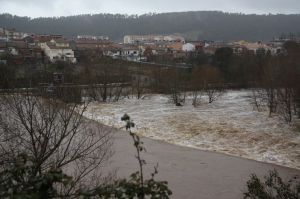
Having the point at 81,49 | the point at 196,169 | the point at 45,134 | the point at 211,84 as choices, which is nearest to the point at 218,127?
the point at 196,169

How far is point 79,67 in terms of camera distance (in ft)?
158

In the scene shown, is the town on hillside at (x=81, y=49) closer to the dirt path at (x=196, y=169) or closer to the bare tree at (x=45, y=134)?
the dirt path at (x=196, y=169)

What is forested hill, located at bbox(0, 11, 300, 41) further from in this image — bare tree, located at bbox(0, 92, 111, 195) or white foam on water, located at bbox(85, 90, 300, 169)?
bare tree, located at bbox(0, 92, 111, 195)

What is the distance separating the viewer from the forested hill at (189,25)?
173875 mm

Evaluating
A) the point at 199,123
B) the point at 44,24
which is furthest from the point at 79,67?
the point at 44,24

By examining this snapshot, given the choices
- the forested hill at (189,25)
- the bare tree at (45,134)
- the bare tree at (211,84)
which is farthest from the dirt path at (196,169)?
the forested hill at (189,25)

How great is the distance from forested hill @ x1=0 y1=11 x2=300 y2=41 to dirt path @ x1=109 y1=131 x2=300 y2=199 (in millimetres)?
151658

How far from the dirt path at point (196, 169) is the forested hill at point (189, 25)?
151658 millimetres

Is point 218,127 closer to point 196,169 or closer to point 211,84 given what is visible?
point 196,169

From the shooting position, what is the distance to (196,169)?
1717 cm

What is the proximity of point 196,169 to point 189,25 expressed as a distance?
582ft

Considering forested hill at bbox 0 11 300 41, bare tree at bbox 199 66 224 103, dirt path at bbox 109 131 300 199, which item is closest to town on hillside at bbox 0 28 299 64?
bare tree at bbox 199 66 224 103

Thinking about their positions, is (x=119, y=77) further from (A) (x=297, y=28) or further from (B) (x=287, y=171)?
(A) (x=297, y=28)

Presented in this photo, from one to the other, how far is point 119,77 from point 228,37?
13339 centimetres
